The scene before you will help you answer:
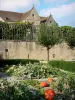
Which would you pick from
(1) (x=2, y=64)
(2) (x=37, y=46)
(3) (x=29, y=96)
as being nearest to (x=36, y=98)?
(3) (x=29, y=96)

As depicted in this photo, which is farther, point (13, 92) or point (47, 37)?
point (47, 37)

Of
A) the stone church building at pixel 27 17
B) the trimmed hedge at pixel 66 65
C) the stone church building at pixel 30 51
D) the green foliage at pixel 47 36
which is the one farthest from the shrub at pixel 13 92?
the stone church building at pixel 27 17

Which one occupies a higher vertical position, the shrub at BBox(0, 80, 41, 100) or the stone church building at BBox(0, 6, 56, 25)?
the stone church building at BBox(0, 6, 56, 25)

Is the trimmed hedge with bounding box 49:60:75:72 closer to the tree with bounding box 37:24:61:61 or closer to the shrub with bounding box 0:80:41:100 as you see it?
the tree with bounding box 37:24:61:61

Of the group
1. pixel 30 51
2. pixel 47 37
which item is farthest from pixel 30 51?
pixel 47 37

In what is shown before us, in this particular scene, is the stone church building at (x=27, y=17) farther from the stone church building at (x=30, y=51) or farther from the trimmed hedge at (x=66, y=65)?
the trimmed hedge at (x=66, y=65)

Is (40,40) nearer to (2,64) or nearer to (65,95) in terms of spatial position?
(2,64)

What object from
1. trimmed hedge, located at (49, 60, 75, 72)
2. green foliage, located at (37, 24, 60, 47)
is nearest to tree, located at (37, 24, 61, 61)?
green foliage, located at (37, 24, 60, 47)

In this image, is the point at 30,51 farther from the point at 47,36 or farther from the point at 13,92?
the point at 13,92

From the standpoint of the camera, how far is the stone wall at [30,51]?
26.6 meters

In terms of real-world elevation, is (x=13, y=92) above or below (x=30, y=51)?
above

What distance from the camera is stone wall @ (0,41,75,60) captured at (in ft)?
87.4

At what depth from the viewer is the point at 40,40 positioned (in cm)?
2570

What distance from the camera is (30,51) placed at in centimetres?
2806
